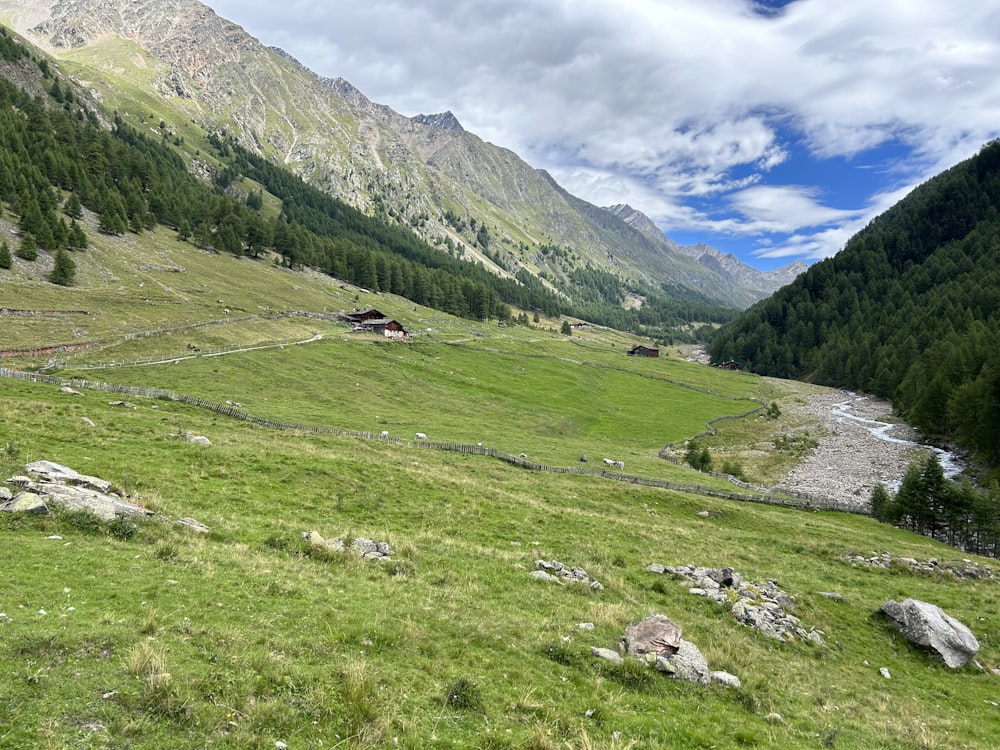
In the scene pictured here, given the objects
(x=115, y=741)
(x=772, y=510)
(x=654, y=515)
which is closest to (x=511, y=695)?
(x=115, y=741)

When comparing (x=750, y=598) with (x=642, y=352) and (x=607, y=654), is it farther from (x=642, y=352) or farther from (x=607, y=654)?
(x=642, y=352)

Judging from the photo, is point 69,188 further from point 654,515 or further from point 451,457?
point 654,515

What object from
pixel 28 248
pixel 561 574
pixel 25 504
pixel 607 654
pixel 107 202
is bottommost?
pixel 561 574

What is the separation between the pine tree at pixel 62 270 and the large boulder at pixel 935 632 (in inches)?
4599

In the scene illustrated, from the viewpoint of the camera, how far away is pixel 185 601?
12.9 metres

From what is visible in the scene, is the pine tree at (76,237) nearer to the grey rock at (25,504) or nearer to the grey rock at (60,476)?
the grey rock at (60,476)

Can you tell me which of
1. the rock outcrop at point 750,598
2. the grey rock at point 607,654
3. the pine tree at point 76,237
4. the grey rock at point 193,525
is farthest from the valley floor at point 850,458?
the pine tree at point 76,237

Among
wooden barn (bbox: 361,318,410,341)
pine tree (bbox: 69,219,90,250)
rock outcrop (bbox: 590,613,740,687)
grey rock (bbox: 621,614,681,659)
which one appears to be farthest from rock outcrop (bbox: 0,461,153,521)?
pine tree (bbox: 69,219,90,250)

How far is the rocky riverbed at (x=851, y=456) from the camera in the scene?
192ft

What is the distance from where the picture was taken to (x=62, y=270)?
279 ft

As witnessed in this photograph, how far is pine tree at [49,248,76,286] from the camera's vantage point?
84.3m

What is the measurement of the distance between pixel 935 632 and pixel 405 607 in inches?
835

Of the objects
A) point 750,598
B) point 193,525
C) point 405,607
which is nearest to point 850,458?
point 750,598

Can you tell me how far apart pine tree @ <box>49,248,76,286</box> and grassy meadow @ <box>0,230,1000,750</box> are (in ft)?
148
